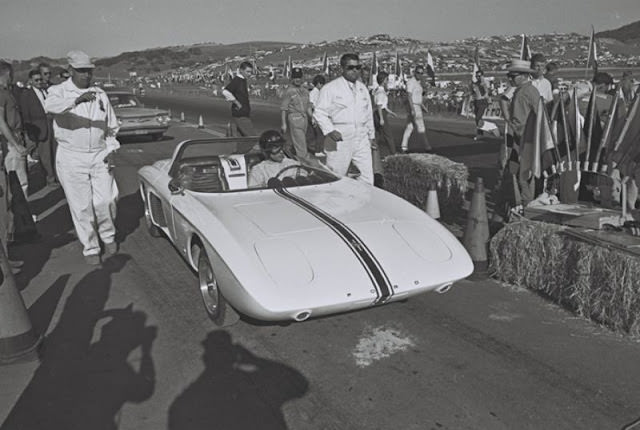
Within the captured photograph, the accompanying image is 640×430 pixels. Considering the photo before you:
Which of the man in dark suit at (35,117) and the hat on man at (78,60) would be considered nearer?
the hat on man at (78,60)

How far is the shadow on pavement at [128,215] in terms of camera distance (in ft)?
22.4

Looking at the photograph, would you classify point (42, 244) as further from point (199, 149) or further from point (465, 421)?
point (199, 149)

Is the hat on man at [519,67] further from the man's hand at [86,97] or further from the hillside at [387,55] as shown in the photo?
the hillside at [387,55]

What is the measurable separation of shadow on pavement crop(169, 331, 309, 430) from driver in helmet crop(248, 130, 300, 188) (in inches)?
77.7

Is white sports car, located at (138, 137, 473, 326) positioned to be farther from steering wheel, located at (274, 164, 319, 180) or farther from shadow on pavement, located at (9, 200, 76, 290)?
shadow on pavement, located at (9, 200, 76, 290)

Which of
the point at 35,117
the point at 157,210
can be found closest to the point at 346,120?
the point at 157,210

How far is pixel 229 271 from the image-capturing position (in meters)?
3.65

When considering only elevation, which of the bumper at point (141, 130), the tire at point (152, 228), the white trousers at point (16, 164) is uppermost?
the white trousers at point (16, 164)

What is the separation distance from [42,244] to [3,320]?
290 centimetres

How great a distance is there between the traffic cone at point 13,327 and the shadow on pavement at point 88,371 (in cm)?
13

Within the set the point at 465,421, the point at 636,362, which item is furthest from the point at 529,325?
the point at 465,421

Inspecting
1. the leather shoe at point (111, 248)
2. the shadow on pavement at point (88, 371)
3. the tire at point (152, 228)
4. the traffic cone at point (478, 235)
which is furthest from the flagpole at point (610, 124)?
the leather shoe at point (111, 248)

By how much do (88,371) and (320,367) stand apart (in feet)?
4.86

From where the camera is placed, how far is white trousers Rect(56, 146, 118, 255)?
18.1 feet
